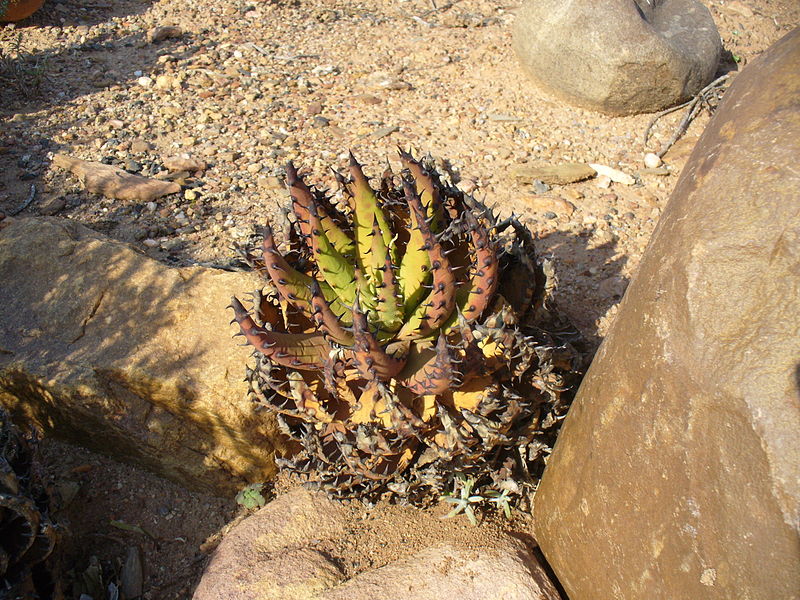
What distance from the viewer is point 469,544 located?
2291 millimetres

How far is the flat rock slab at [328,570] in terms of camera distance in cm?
211

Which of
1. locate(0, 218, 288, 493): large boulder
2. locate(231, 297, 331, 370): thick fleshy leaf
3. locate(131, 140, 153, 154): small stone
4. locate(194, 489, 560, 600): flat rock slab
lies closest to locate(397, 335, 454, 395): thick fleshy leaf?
locate(231, 297, 331, 370): thick fleshy leaf

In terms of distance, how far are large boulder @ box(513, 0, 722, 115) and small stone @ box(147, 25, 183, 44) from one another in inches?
126

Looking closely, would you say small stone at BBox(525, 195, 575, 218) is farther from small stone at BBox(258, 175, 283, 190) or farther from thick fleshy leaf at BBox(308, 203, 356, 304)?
thick fleshy leaf at BBox(308, 203, 356, 304)

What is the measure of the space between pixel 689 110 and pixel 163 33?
459 centimetres

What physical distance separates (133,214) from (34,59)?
2.63 metres

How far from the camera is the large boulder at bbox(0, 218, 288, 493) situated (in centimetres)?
266

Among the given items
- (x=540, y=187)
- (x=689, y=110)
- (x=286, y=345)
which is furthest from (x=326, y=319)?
(x=689, y=110)

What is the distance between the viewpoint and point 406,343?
2145 millimetres

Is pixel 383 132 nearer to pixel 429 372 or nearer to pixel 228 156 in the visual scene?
pixel 228 156

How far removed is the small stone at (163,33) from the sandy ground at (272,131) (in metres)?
0.09

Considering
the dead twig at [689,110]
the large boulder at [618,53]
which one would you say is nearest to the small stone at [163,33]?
the large boulder at [618,53]

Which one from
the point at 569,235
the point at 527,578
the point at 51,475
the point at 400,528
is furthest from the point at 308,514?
the point at 569,235

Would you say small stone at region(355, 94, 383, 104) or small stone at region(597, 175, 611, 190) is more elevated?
small stone at region(355, 94, 383, 104)
